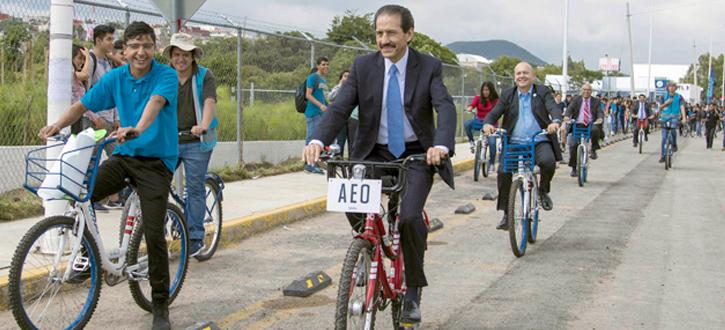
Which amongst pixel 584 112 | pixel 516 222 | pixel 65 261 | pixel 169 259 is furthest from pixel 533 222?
pixel 584 112

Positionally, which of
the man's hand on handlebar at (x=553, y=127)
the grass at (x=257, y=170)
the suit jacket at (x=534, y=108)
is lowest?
the grass at (x=257, y=170)

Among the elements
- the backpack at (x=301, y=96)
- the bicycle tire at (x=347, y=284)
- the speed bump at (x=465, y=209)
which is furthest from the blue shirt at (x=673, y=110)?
the bicycle tire at (x=347, y=284)

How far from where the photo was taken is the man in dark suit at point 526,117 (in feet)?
28.8

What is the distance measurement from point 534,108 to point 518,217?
4.05 ft

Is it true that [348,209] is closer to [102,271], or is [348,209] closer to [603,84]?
[102,271]

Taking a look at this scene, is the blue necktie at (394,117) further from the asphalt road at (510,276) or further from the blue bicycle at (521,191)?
the blue bicycle at (521,191)

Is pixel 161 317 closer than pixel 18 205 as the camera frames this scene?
Yes

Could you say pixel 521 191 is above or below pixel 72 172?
below

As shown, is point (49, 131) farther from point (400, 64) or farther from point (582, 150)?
point (582, 150)

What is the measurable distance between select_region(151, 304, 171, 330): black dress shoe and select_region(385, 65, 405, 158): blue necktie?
172 cm

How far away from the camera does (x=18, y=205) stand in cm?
865

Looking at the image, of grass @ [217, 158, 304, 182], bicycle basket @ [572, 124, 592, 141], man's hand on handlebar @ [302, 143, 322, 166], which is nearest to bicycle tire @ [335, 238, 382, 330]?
man's hand on handlebar @ [302, 143, 322, 166]

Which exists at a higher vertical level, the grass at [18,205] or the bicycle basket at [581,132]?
the bicycle basket at [581,132]

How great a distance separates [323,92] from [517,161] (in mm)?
5856
